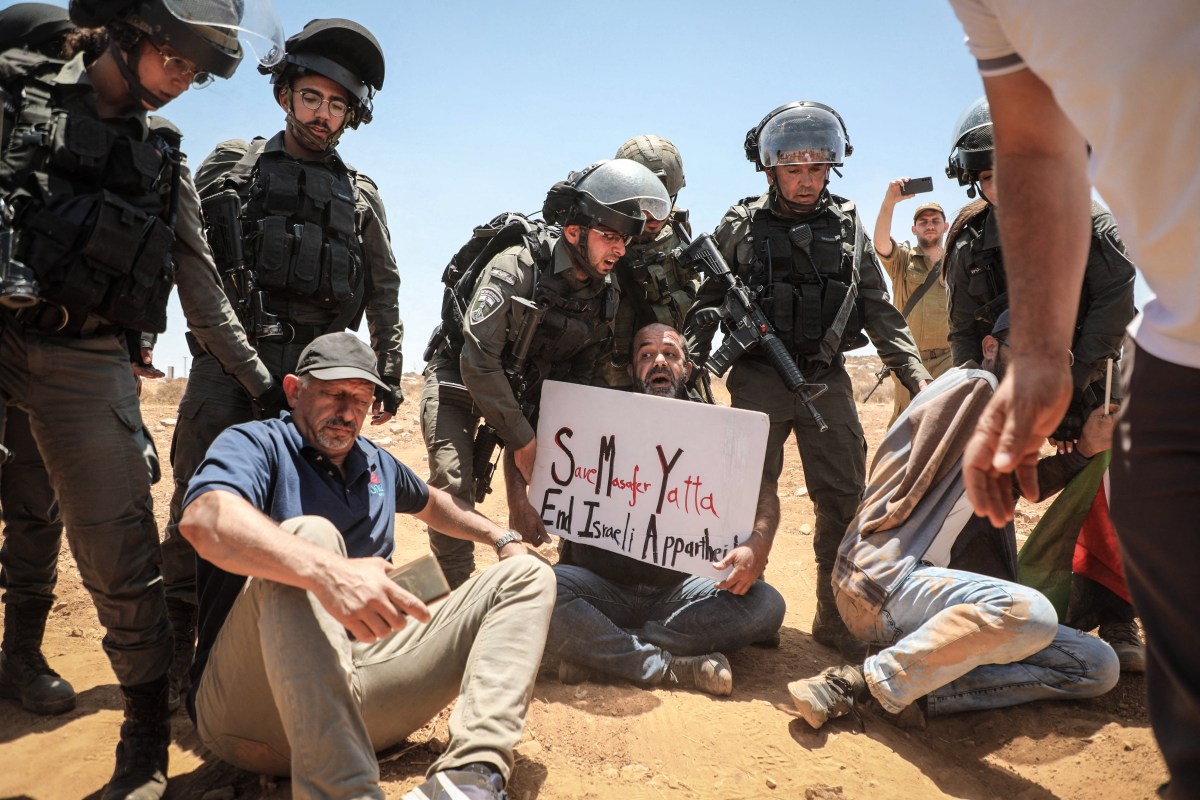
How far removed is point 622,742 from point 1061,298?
2.44 meters

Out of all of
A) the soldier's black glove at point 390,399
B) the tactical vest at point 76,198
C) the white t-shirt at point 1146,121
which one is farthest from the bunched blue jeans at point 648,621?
the white t-shirt at point 1146,121

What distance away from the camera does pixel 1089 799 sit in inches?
128

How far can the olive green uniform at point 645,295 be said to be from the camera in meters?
5.36

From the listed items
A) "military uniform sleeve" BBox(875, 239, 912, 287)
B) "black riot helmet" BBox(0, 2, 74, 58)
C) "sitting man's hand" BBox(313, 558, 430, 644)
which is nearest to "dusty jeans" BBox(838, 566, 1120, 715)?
"sitting man's hand" BBox(313, 558, 430, 644)

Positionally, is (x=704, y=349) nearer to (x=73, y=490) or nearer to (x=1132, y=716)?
(x=1132, y=716)

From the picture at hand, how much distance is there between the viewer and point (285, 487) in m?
2.86

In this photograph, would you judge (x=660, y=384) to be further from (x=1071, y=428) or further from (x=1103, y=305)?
(x=1103, y=305)

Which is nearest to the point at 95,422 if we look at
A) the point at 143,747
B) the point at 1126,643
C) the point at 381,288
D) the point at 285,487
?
the point at 285,487

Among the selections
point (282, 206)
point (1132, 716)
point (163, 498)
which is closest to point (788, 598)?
point (1132, 716)

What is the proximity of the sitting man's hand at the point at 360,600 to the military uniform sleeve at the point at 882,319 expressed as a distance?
370 cm

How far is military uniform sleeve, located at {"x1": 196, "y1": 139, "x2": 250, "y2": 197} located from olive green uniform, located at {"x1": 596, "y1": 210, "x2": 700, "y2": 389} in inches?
85.9

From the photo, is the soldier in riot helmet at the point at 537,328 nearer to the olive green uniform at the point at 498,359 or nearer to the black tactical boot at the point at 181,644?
the olive green uniform at the point at 498,359

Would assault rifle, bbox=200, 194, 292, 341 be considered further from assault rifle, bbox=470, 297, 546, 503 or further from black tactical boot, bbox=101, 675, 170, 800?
black tactical boot, bbox=101, 675, 170, 800

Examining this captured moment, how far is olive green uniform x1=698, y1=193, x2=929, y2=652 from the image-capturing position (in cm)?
504
